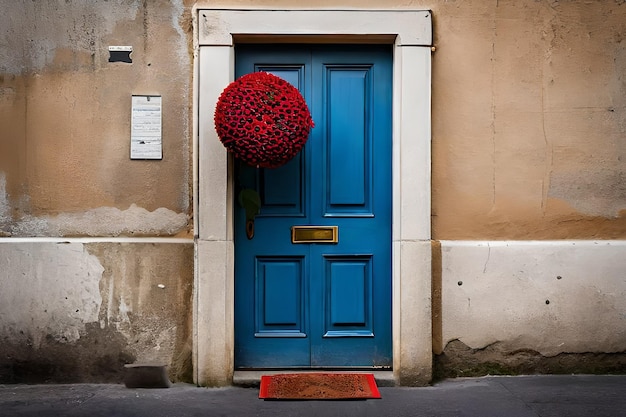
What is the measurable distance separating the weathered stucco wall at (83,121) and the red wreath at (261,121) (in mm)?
572

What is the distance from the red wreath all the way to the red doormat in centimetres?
158

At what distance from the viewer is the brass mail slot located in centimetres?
492

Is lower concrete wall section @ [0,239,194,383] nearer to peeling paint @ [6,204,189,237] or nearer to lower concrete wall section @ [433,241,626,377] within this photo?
peeling paint @ [6,204,189,237]

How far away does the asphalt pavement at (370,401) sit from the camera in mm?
4191

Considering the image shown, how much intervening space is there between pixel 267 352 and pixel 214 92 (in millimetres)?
2003

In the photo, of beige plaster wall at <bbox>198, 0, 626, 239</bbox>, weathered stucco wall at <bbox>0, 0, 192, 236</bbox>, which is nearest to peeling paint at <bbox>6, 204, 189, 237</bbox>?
weathered stucco wall at <bbox>0, 0, 192, 236</bbox>

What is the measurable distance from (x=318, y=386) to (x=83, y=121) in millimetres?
2628

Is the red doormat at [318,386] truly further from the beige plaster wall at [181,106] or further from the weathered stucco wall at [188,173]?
the beige plaster wall at [181,106]

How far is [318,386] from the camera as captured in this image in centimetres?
463

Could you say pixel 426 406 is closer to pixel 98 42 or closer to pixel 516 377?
pixel 516 377

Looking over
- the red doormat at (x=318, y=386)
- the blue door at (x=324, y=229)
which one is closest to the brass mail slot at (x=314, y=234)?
the blue door at (x=324, y=229)

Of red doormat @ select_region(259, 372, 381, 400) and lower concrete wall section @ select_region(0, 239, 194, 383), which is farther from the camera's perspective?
lower concrete wall section @ select_region(0, 239, 194, 383)

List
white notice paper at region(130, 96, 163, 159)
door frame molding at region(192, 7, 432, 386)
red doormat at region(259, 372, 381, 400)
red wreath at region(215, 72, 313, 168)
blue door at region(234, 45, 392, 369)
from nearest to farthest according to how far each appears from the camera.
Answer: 1. red wreath at region(215, 72, 313, 168)
2. red doormat at region(259, 372, 381, 400)
3. door frame molding at region(192, 7, 432, 386)
4. white notice paper at region(130, 96, 163, 159)
5. blue door at region(234, 45, 392, 369)

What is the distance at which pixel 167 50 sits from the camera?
15.9 ft
